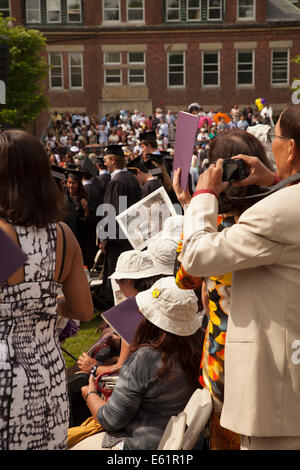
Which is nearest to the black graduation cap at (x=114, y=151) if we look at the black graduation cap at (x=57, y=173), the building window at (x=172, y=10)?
Answer: the black graduation cap at (x=57, y=173)

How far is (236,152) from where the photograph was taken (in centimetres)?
262

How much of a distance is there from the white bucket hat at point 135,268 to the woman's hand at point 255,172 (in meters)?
1.72

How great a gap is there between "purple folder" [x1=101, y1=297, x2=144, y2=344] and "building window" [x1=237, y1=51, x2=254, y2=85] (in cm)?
3895

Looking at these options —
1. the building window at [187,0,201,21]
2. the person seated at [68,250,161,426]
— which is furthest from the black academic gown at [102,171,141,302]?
the building window at [187,0,201,21]

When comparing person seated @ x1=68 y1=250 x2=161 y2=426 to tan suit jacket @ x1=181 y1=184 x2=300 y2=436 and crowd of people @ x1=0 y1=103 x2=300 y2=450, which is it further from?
tan suit jacket @ x1=181 y1=184 x2=300 y2=436

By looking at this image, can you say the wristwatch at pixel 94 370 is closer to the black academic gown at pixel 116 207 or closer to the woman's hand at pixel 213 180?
the woman's hand at pixel 213 180

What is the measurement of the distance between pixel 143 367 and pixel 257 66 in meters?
39.9

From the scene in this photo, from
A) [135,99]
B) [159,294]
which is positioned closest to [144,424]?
[159,294]

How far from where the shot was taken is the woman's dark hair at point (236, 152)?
8.51 feet

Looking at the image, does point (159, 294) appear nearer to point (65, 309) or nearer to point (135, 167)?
point (65, 309)

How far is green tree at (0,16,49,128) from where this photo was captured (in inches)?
1257

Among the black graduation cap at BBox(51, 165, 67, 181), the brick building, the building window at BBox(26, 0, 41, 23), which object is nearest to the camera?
the black graduation cap at BBox(51, 165, 67, 181)

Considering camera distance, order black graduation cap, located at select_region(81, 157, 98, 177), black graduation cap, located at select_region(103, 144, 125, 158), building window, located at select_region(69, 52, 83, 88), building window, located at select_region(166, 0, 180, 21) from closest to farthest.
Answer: black graduation cap, located at select_region(103, 144, 125, 158), black graduation cap, located at select_region(81, 157, 98, 177), building window, located at select_region(166, 0, 180, 21), building window, located at select_region(69, 52, 83, 88)

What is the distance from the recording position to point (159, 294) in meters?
3.12
